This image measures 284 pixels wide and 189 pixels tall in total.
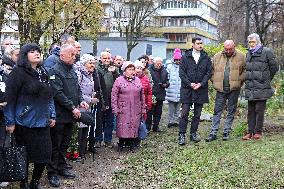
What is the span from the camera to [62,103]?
716 cm

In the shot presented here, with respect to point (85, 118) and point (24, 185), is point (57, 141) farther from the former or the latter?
point (24, 185)

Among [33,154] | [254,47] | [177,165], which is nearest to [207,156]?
[177,165]

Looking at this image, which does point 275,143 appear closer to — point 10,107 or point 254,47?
point 254,47

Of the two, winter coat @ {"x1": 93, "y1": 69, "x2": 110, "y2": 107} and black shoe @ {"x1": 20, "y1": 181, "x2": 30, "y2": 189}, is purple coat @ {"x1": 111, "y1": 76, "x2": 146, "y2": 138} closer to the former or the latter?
winter coat @ {"x1": 93, "y1": 69, "x2": 110, "y2": 107}

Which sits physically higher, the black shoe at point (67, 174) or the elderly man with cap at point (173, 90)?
the elderly man with cap at point (173, 90)

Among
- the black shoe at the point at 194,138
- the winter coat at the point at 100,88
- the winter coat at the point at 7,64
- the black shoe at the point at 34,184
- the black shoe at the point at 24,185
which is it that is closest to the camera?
the black shoe at the point at 24,185

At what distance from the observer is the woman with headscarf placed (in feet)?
20.2

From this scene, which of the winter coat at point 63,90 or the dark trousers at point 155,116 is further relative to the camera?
the dark trousers at point 155,116

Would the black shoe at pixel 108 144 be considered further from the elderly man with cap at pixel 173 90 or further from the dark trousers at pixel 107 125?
the elderly man with cap at pixel 173 90

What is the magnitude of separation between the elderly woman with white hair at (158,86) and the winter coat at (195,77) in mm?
2433

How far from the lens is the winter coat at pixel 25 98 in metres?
6.14

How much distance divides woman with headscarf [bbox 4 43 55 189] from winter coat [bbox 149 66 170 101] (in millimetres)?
6201

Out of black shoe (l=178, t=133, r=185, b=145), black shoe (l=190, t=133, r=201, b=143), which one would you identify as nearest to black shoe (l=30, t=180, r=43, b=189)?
black shoe (l=178, t=133, r=185, b=145)

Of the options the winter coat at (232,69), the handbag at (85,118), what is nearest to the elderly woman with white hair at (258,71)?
the winter coat at (232,69)
